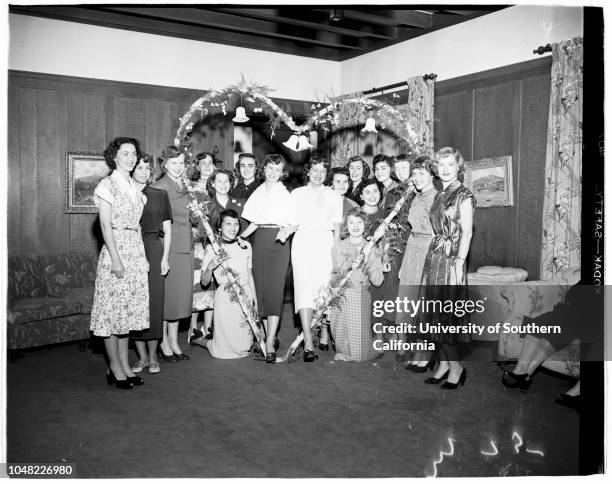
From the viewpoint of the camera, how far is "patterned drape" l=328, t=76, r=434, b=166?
711 cm

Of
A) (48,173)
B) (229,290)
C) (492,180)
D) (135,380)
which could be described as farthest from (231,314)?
(492,180)

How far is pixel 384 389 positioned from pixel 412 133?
88.7 inches

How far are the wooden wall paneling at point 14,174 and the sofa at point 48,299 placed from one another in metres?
0.63

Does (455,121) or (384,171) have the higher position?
(455,121)

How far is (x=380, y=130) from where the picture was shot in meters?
8.13

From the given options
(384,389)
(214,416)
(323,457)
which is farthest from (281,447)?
(384,389)

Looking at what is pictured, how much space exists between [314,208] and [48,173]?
11.2 ft

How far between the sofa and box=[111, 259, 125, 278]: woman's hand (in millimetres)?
1676

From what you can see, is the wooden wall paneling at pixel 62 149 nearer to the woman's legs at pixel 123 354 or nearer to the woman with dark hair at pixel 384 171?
the woman's legs at pixel 123 354

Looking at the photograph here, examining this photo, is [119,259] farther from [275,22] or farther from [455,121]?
[455,121]

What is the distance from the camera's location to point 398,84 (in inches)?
299

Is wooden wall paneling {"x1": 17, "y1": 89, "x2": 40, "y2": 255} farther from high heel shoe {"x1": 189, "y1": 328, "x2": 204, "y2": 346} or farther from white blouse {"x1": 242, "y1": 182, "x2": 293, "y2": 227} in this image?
white blouse {"x1": 242, "y1": 182, "x2": 293, "y2": 227}

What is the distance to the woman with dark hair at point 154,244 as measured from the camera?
464 centimetres

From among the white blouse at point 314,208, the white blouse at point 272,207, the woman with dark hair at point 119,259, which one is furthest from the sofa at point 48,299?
the white blouse at point 314,208
